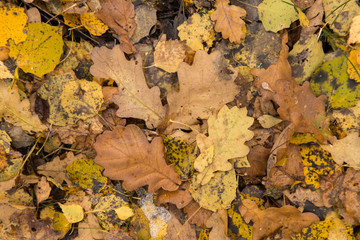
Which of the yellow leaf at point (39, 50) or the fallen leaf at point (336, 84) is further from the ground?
the yellow leaf at point (39, 50)

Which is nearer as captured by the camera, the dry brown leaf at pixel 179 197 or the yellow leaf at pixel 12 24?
the yellow leaf at pixel 12 24

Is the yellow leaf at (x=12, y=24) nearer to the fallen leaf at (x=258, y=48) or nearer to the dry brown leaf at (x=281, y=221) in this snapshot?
the fallen leaf at (x=258, y=48)

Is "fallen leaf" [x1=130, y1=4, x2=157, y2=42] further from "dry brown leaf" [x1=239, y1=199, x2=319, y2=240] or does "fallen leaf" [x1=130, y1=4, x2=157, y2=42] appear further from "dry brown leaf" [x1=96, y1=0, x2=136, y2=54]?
"dry brown leaf" [x1=239, y1=199, x2=319, y2=240]

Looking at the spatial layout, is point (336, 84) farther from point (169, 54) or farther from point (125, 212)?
point (125, 212)

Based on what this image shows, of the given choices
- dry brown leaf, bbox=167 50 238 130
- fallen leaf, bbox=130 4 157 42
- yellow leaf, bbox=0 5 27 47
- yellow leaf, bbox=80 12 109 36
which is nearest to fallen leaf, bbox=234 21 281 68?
dry brown leaf, bbox=167 50 238 130

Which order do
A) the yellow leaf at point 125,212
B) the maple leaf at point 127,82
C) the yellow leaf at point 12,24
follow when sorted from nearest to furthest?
the yellow leaf at point 12,24 < the maple leaf at point 127,82 < the yellow leaf at point 125,212

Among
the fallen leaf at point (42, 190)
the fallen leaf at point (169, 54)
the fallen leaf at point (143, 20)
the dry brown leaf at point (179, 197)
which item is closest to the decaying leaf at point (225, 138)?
the dry brown leaf at point (179, 197)

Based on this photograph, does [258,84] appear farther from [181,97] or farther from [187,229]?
[187,229]
